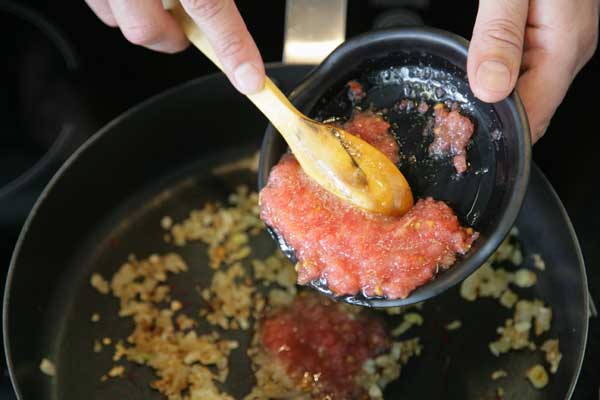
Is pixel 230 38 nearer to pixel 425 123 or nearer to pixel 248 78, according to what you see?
pixel 248 78

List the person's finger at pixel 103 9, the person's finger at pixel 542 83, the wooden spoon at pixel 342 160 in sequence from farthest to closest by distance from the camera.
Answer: the person's finger at pixel 103 9, the person's finger at pixel 542 83, the wooden spoon at pixel 342 160

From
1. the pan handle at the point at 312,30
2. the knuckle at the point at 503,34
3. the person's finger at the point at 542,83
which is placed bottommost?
the pan handle at the point at 312,30

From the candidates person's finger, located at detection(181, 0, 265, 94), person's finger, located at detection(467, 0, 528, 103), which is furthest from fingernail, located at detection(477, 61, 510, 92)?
person's finger, located at detection(181, 0, 265, 94)

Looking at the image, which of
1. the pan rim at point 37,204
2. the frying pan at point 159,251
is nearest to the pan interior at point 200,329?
the frying pan at point 159,251

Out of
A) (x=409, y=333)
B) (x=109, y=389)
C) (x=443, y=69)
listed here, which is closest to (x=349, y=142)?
(x=443, y=69)

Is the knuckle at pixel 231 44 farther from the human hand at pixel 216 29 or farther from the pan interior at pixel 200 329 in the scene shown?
the pan interior at pixel 200 329

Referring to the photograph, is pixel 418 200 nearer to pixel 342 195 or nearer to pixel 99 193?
pixel 342 195

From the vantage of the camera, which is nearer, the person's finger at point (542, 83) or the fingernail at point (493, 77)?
the fingernail at point (493, 77)

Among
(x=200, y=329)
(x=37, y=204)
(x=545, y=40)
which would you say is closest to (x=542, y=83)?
(x=545, y=40)
